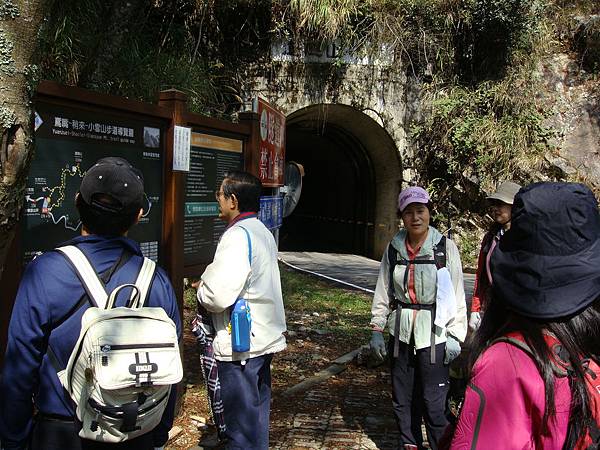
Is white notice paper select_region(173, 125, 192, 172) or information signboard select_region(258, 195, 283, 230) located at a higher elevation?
white notice paper select_region(173, 125, 192, 172)

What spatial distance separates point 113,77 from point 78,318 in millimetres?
5862

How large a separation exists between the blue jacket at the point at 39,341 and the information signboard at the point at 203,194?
2.10 meters

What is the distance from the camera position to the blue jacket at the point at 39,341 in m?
1.84

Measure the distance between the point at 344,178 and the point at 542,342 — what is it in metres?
14.7

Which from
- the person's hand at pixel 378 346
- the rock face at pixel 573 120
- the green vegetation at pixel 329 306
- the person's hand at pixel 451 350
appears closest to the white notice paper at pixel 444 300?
the person's hand at pixel 451 350

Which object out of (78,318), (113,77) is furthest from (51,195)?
(113,77)

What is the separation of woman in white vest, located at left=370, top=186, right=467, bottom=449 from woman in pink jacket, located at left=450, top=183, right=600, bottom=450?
6.65 ft

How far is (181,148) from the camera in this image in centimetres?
375

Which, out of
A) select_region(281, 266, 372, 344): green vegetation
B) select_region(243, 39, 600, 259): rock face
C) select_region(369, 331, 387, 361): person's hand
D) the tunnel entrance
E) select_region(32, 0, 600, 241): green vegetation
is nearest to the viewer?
select_region(369, 331, 387, 361): person's hand

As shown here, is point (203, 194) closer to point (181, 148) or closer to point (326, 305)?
point (181, 148)

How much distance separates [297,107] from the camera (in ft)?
36.3

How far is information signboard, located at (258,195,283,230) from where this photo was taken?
514 cm

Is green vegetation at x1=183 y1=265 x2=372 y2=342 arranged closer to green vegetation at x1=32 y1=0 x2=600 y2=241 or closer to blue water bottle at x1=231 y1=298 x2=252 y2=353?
green vegetation at x1=32 y1=0 x2=600 y2=241

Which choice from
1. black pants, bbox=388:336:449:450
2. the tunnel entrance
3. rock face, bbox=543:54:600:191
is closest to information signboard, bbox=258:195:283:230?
black pants, bbox=388:336:449:450
